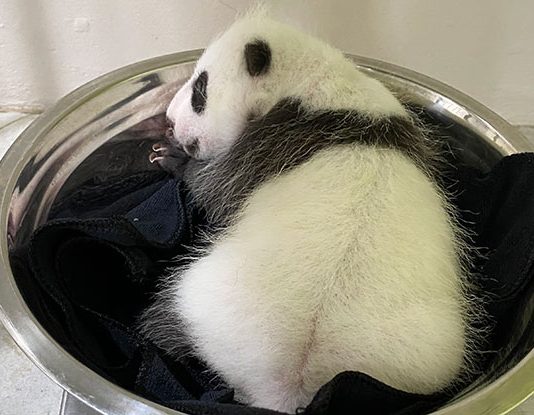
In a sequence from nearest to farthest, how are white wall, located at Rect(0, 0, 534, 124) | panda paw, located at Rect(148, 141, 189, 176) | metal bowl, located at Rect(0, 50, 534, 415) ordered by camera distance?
metal bowl, located at Rect(0, 50, 534, 415)
panda paw, located at Rect(148, 141, 189, 176)
white wall, located at Rect(0, 0, 534, 124)

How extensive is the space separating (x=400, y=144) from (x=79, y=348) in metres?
0.34

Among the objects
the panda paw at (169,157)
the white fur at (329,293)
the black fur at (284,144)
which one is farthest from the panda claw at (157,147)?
the white fur at (329,293)

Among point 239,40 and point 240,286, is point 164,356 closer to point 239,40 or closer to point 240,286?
point 240,286

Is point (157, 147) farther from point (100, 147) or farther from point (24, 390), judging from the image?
point (24, 390)

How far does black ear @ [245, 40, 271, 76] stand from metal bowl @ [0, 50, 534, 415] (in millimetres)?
163

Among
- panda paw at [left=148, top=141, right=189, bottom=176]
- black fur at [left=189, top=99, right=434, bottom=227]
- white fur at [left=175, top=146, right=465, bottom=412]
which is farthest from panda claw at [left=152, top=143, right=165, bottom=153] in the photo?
white fur at [left=175, top=146, right=465, bottom=412]

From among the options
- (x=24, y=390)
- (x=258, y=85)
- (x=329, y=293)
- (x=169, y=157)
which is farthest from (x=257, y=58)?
(x=24, y=390)

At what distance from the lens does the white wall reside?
107 cm

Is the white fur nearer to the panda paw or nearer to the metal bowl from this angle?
the metal bowl

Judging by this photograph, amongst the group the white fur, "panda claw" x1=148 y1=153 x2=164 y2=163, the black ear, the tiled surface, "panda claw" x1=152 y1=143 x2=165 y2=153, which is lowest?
the tiled surface

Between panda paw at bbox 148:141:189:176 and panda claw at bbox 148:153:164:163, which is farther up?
panda paw at bbox 148:141:189:176

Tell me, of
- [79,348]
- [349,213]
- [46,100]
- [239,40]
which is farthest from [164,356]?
[46,100]

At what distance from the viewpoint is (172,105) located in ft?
2.83

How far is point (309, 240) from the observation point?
65cm
